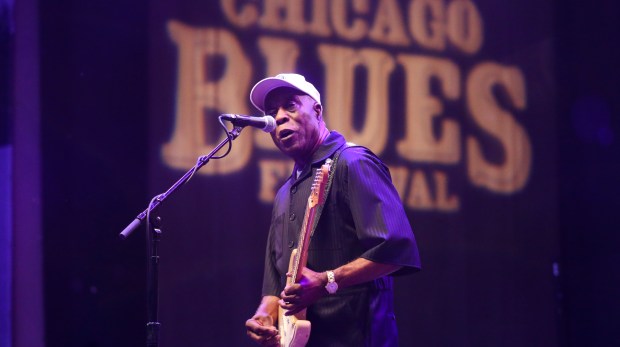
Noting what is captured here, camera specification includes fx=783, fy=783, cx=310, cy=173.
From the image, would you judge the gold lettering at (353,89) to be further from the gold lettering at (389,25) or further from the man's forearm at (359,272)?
the man's forearm at (359,272)

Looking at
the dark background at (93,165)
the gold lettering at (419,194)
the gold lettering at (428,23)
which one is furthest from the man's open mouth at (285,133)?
the gold lettering at (428,23)

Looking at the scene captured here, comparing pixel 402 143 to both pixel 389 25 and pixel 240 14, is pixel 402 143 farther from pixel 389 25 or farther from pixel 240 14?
pixel 240 14

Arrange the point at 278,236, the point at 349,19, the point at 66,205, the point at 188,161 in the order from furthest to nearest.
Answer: the point at 349,19 → the point at 188,161 → the point at 66,205 → the point at 278,236

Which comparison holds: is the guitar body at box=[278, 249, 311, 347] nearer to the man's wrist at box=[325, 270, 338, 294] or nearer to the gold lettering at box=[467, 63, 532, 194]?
the man's wrist at box=[325, 270, 338, 294]

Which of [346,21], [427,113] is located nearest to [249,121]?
[346,21]

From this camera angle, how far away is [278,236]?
3.29 meters

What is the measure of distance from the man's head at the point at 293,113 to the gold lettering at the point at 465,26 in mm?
2977

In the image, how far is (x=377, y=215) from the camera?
2.81m

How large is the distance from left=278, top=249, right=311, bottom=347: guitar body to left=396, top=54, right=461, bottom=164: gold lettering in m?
2.95

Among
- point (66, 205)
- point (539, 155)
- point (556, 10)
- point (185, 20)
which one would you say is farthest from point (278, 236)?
point (556, 10)

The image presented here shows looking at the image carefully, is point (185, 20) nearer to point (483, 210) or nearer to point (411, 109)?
point (411, 109)

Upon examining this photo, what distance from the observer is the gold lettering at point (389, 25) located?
5.71 metres

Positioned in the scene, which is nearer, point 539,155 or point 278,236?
point 278,236

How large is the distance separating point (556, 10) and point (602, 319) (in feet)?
7.94
